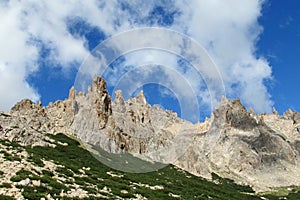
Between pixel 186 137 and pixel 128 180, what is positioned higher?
pixel 186 137

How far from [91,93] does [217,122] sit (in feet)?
254

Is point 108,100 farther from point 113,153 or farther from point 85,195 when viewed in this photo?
point 85,195

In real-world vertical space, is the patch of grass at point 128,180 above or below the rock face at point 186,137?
below

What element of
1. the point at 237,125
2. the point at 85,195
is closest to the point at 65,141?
the point at 85,195

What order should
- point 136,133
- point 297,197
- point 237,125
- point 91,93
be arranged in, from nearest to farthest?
point 297,197
point 91,93
point 136,133
point 237,125

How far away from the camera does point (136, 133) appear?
489 ft

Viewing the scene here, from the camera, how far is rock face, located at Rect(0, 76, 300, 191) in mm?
121625

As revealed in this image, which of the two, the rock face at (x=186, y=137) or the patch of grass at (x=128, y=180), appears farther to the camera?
the rock face at (x=186, y=137)

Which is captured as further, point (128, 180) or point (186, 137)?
point (186, 137)

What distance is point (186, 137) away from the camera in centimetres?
17988

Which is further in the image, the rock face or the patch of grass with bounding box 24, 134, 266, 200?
the rock face

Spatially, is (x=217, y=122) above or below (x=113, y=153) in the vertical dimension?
above

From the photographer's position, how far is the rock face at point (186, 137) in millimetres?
121625

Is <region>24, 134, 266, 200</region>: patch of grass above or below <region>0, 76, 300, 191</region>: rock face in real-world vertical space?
below
